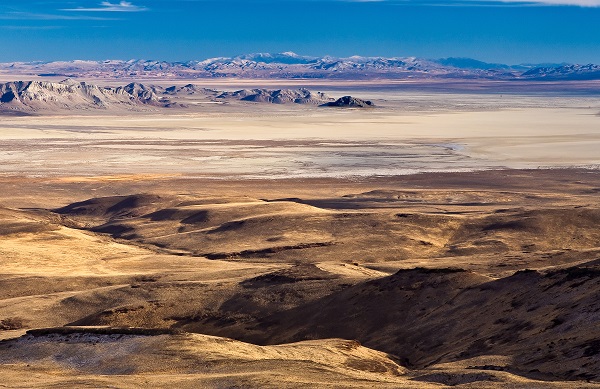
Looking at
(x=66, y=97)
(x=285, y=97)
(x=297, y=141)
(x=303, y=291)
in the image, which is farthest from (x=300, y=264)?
(x=285, y=97)

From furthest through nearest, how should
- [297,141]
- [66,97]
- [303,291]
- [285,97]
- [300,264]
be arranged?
[285,97]
[66,97]
[297,141]
[300,264]
[303,291]

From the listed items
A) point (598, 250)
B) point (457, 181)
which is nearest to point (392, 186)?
point (457, 181)

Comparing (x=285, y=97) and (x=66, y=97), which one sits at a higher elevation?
(x=285, y=97)

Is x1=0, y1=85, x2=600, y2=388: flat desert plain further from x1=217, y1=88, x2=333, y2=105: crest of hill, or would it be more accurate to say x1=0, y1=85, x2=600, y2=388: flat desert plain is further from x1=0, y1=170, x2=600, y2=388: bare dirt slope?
x1=217, y1=88, x2=333, y2=105: crest of hill

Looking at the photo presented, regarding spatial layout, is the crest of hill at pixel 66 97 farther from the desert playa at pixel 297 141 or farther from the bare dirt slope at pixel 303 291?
the bare dirt slope at pixel 303 291

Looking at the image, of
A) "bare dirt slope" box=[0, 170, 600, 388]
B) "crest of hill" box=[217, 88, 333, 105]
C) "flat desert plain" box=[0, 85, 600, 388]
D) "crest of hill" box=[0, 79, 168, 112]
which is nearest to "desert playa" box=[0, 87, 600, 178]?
"flat desert plain" box=[0, 85, 600, 388]

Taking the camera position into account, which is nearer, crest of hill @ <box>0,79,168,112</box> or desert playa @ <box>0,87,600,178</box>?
desert playa @ <box>0,87,600,178</box>

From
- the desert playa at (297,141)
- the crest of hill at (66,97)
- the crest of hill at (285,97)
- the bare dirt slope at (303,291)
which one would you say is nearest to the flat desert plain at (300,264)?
the bare dirt slope at (303,291)

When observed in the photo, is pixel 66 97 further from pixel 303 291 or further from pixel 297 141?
pixel 303 291
